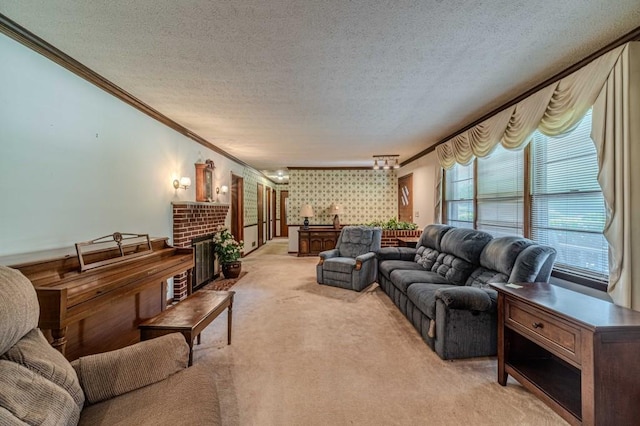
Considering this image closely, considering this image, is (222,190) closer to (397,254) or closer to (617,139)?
(397,254)

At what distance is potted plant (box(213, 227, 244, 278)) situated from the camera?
16.3ft

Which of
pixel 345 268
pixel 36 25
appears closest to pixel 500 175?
pixel 345 268

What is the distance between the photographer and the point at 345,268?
14.5 feet

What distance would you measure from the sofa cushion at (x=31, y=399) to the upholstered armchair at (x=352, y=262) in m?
3.57

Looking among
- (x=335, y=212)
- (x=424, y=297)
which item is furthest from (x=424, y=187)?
(x=424, y=297)

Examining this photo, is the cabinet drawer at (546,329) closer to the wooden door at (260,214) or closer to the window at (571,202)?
the window at (571,202)

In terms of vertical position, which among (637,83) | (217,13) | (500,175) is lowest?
(500,175)

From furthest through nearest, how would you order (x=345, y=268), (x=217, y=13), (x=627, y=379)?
(x=345, y=268) → (x=217, y=13) → (x=627, y=379)

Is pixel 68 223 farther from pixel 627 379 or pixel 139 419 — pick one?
pixel 627 379

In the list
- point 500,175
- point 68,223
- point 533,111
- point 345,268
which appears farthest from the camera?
point 345,268

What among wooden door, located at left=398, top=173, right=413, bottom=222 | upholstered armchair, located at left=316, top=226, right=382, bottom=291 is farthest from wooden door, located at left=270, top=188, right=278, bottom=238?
upholstered armchair, located at left=316, top=226, right=382, bottom=291

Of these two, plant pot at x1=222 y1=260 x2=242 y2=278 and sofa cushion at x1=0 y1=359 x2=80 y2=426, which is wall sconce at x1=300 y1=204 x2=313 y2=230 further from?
sofa cushion at x1=0 y1=359 x2=80 y2=426

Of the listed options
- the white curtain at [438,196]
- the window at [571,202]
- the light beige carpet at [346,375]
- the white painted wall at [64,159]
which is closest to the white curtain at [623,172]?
the window at [571,202]

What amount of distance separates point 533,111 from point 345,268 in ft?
9.89
